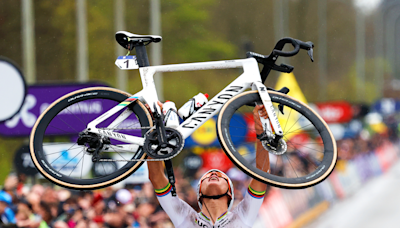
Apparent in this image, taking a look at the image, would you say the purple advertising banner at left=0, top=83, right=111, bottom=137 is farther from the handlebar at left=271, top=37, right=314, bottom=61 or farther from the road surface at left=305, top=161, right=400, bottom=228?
the road surface at left=305, top=161, right=400, bottom=228

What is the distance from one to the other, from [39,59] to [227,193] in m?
8.34

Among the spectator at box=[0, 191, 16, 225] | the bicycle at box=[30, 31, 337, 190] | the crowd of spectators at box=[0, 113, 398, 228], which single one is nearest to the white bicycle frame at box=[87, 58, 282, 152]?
the bicycle at box=[30, 31, 337, 190]

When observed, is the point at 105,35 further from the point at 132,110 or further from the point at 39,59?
the point at 132,110

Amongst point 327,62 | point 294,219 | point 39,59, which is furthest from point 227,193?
point 327,62

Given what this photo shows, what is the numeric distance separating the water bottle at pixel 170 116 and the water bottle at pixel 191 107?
0.20 feet

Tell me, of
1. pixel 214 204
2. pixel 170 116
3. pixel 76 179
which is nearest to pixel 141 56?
pixel 170 116

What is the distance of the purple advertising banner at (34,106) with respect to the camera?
20.9 ft

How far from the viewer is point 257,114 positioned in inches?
114

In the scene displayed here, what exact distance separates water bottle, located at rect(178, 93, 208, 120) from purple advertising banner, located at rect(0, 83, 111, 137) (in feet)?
11.8

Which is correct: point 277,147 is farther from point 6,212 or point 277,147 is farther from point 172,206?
point 6,212

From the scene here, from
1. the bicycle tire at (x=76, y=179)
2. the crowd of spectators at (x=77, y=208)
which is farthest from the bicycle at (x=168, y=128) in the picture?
the crowd of spectators at (x=77, y=208)

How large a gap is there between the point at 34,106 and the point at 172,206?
4381 mm

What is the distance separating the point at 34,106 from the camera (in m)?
6.67

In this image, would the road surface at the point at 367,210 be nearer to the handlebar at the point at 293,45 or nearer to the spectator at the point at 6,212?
the spectator at the point at 6,212
